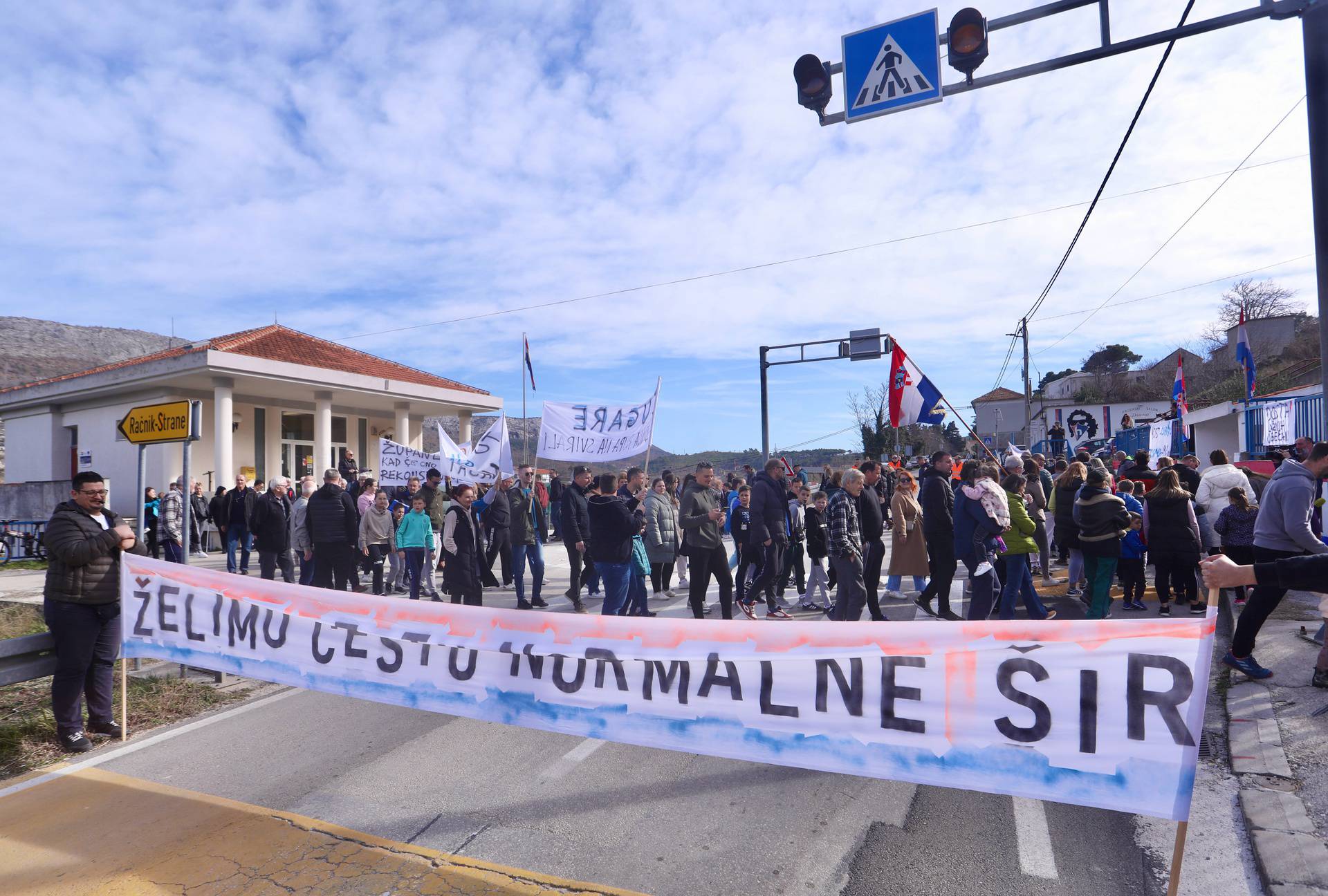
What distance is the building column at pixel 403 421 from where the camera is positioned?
27.2m

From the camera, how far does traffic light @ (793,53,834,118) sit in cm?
658

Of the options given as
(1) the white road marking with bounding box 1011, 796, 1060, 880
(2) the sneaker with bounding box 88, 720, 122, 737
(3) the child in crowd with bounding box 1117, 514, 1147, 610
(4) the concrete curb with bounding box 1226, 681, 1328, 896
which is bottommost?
(1) the white road marking with bounding box 1011, 796, 1060, 880

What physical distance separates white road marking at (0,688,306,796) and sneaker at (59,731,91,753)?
0.12 metres

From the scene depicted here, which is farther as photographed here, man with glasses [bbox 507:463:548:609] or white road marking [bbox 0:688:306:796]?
man with glasses [bbox 507:463:548:609]

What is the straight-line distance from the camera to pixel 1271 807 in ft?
12.6

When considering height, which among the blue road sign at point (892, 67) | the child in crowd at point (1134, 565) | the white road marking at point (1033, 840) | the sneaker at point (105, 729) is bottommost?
the white road marking at point (1033, 840)

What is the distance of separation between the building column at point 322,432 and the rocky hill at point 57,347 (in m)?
53.9

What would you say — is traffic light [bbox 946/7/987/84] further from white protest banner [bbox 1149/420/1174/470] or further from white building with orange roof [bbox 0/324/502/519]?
white building with orange roof [bbox 0/324/502/519]

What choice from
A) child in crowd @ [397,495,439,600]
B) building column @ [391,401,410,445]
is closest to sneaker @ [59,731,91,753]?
child in crowd @ [397,495,439,600]

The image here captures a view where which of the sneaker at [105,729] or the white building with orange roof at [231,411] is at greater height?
the white building with orange roof at [231,411]

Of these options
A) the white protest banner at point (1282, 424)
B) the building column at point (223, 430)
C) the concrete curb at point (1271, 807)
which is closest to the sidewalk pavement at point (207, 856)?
the concrete curb at point (1271, 807)

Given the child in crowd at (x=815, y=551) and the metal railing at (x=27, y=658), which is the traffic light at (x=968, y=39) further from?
the metal railing at (x=27, y=658)

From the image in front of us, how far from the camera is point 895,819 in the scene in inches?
153

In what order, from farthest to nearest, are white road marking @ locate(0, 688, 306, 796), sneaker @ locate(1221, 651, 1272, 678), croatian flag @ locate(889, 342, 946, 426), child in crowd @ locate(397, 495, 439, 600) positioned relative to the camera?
croatian flag @ locate(889, 342, 946, 426) → child in crowd @ locate(397, 495, 439, 600) → sneaker @ locate(1221, 651, 1272, 678) → white road marking @ locate(0, 688, 306, 796)
